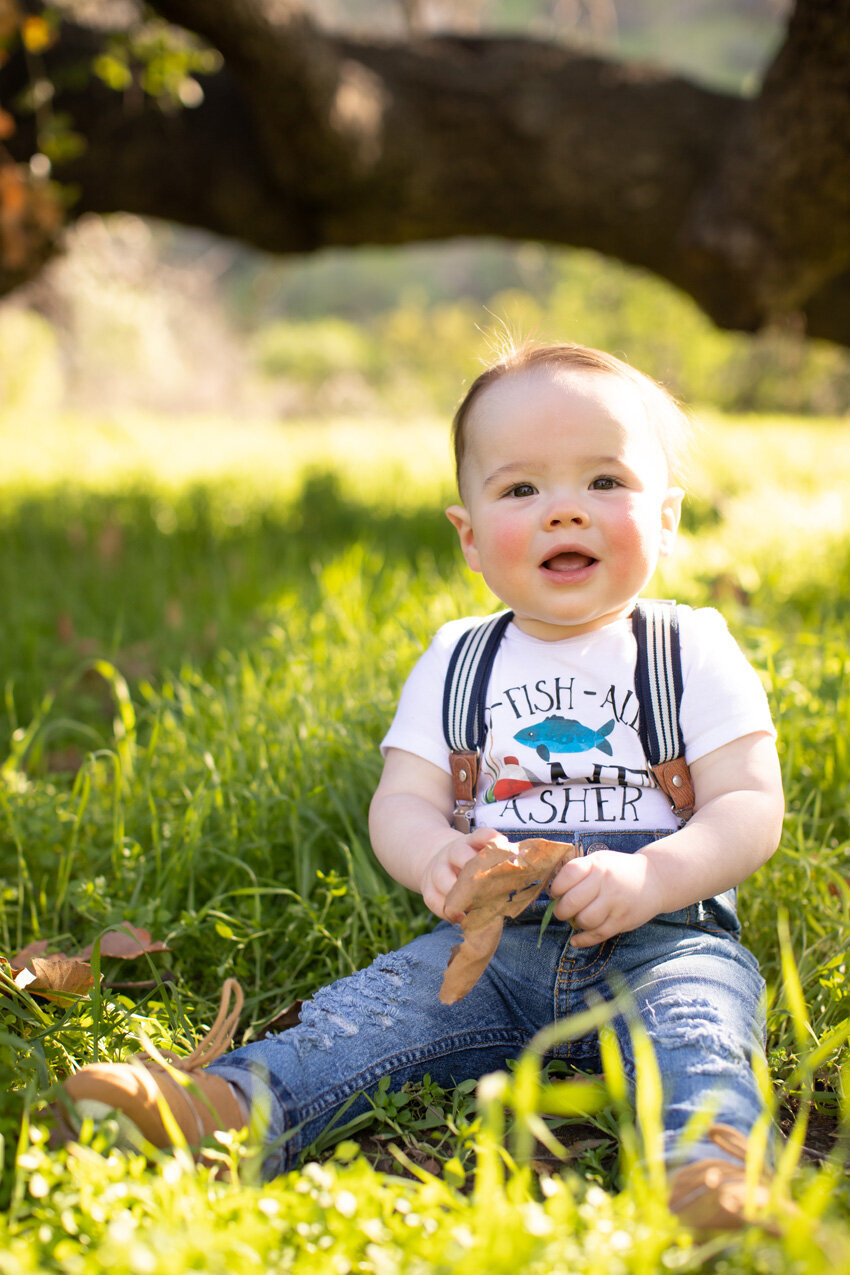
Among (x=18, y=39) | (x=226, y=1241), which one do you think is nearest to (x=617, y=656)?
(x=226, y=1241)

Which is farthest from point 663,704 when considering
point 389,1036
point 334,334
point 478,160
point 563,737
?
point 334,334

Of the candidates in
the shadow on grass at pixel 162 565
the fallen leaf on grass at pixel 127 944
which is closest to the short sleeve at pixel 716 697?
the fallen leaf on grass at pixel 127 944

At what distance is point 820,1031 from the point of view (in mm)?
1662

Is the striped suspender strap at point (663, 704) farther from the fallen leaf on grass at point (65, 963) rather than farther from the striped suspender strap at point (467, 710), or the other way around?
the fallen leaf on grass at point (65, 963)

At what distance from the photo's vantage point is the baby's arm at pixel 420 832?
57.6 inches

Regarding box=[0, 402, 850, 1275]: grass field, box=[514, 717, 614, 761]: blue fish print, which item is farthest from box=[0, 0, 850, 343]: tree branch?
box=[514, 717, 614, 761]: blue fish print

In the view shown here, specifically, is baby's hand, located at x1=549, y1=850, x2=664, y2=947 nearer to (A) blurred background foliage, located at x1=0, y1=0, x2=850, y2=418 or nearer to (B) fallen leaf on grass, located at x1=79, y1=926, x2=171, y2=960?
(B) fallen leaf on grass, located at x1=79, y1=926, x2=171, y2=960

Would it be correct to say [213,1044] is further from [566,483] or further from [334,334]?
[334,334]

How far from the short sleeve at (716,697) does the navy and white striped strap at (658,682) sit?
0.02 metres

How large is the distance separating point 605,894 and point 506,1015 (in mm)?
369

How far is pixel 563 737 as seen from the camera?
1693 mm

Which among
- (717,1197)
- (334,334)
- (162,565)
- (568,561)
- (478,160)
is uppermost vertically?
(334,334)

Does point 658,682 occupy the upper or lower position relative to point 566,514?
lower

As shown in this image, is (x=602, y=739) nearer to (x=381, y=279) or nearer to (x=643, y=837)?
(x=643, y=837)
